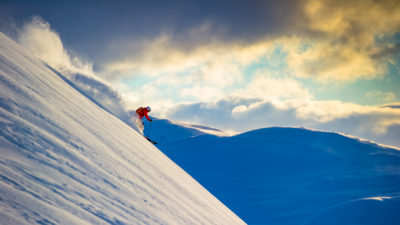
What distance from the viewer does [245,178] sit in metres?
42.2

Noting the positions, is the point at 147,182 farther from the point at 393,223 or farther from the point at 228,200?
the point at 228,200

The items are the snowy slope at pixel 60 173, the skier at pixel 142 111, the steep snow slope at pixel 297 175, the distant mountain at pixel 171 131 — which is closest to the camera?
the snowy slope at pixel 60 173

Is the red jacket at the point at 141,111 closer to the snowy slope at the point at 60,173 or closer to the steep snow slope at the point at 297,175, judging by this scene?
the snowy slope at the point at 60,173

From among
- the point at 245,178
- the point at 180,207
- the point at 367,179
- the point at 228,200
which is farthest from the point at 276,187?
the point at 180,207

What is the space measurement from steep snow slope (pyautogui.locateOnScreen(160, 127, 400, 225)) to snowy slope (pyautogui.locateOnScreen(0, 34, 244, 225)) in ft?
108

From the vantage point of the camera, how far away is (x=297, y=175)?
40062mm

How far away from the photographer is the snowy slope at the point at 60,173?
136 cm

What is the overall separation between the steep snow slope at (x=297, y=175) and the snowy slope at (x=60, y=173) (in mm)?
32845

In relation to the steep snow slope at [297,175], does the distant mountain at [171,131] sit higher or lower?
higher

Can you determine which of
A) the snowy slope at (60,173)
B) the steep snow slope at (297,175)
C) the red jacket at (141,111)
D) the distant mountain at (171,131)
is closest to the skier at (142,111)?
the red jacket at (141,111)

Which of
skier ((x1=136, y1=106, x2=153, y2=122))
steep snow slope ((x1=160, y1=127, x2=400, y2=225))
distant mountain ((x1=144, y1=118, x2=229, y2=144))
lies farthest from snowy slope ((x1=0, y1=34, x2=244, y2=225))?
distant mountain ((x1=144, y1=118, x2=229, y2=144))

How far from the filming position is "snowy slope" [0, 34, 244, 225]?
1.36m

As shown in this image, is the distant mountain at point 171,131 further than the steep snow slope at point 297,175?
Yes

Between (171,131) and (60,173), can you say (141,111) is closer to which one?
(60,173)
